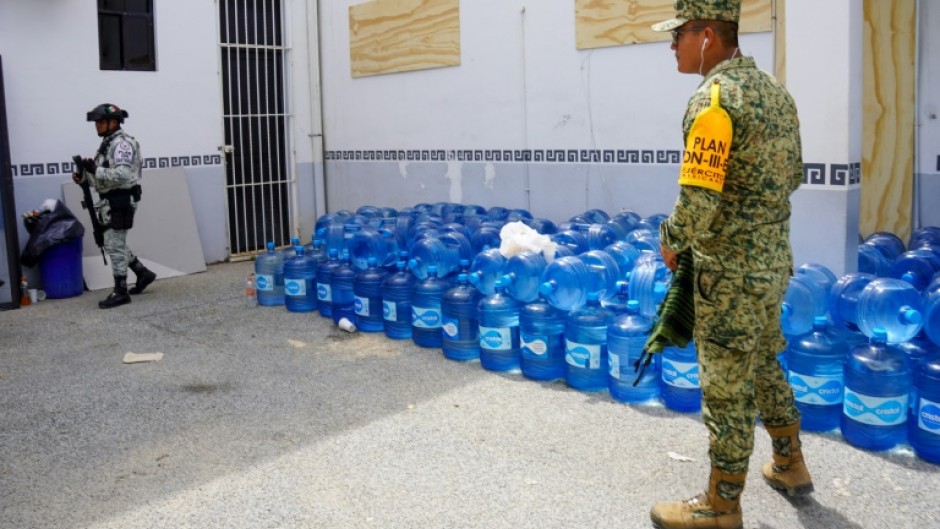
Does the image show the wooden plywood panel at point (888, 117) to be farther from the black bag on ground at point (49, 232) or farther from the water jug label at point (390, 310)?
the black bag on ground at point (49, 232)

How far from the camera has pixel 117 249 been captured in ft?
29.5

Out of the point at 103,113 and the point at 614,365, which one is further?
the point at 103,113

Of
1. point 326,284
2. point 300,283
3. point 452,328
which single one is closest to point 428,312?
point 452,328

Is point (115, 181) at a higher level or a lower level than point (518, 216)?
higher

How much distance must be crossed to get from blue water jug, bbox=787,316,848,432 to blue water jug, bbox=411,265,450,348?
283 centimetres

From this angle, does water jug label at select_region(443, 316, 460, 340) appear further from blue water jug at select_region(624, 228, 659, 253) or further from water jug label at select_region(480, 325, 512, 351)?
blue water jug at select_region(624, 228, 659, 253)

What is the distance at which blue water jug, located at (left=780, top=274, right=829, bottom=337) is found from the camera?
16.2 ft

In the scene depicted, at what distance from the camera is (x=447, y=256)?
7.11 m

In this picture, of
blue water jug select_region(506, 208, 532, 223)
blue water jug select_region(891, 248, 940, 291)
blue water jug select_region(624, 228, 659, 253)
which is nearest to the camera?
blue water jug select_region(891, 248, 940, 291)

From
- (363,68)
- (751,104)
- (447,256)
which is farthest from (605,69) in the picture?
(751,104)

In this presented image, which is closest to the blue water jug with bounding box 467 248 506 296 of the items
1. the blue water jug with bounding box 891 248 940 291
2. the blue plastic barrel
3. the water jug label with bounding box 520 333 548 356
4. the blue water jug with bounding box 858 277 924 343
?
the water jug label with bounding box 520 333 548 356

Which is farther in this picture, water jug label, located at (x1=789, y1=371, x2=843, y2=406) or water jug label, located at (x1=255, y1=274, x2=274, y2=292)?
water jug label, located at (x1=255, y1=274, x2=274, y2=292)

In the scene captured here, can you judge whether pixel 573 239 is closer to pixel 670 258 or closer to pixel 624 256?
pixel 624 256

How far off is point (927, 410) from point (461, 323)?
319 cm
